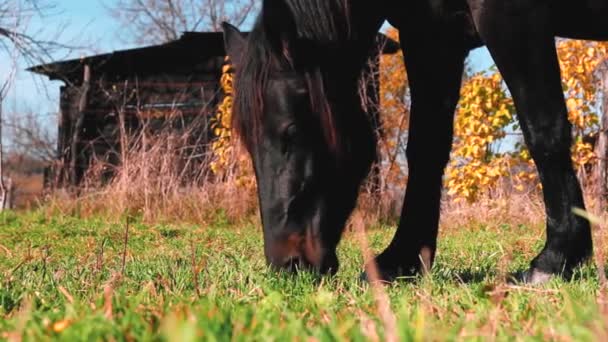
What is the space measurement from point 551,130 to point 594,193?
599 centimetres

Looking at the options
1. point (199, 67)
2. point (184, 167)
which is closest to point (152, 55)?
point (199, 67)

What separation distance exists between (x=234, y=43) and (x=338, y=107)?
705mm

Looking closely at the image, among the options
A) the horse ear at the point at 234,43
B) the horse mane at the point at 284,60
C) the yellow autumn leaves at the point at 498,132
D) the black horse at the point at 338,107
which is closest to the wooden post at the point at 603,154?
the yellow autumn leaves at the point at 498,132

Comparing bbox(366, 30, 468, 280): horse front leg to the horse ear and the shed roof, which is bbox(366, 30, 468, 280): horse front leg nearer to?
the horse ear

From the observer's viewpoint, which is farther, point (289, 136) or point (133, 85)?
point (133, 85)

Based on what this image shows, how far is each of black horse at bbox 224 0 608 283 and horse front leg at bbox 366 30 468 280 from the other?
0.24 meters

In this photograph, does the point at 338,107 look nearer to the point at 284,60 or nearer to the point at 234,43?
the point at 284,60

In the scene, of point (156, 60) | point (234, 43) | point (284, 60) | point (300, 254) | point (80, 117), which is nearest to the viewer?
point (300, 254)

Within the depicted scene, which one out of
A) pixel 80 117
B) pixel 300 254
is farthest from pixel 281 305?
pixel 80 117

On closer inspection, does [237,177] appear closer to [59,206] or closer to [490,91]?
[59,206]

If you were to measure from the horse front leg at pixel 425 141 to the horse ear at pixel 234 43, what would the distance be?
0.72 metres

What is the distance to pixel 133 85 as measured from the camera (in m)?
16.2

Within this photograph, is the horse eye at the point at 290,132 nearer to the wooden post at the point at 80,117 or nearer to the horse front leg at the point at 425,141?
the horse front leg at the point at 425,141

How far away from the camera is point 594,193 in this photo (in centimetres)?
803
